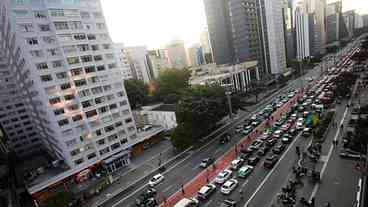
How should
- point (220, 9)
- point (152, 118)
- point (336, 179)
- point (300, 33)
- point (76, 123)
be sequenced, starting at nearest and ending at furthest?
point (336, 179) < point (76, 123) < point (152, 118) < point (220, 9) < point (300, 33)

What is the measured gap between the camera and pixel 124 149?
1876 inches

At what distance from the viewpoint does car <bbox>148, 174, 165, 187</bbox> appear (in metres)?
36.4

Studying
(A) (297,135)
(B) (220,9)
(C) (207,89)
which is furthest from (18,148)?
(B) (220,9)

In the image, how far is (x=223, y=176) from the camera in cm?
3350

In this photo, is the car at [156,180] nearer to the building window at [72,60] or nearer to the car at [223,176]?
the car at [223,176]

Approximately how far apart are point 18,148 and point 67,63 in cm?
4642

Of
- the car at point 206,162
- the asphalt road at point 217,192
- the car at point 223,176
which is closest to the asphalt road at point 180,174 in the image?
the asphalt road at point 217,192

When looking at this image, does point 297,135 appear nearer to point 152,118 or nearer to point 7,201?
Answer: point 152,118

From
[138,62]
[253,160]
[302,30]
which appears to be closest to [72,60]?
[253,160]

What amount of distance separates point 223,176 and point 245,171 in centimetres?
379

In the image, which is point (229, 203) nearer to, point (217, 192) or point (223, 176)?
point (217, 192)

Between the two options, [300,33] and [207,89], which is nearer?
[207,89]

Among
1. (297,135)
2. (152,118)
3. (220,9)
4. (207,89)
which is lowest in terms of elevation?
(297,135)

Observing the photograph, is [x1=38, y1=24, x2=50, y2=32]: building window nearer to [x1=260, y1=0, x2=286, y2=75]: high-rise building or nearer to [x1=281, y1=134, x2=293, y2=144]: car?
[x1=281, y1=134, x2=293, y2=144]: car
